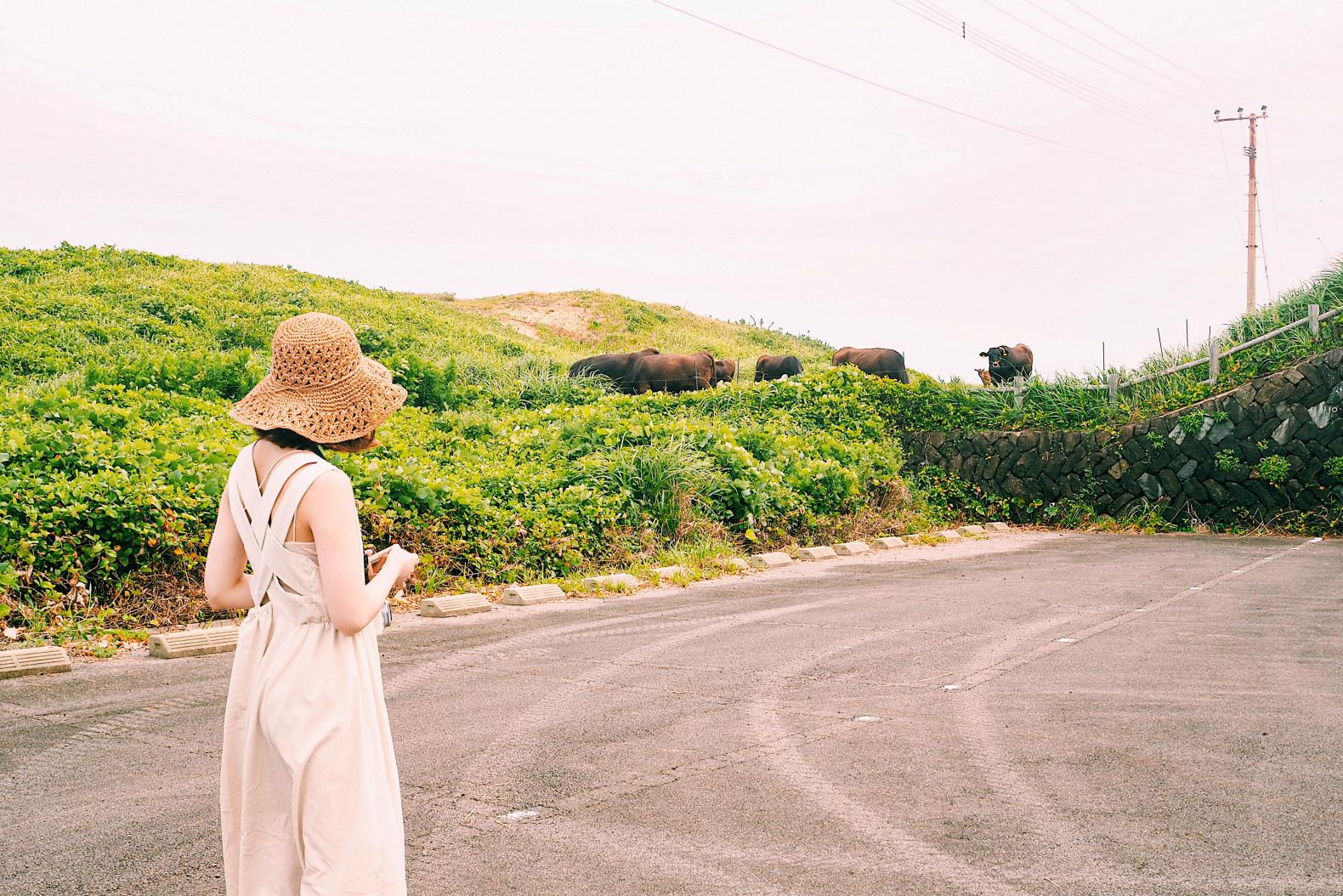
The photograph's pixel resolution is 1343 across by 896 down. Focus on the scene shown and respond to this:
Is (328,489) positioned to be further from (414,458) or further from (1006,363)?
(1006,363)

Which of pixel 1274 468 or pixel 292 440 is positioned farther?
pixel 1274 468

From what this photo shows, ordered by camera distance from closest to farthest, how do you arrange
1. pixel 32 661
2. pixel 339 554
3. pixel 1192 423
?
pixel 339 554 → pixel 32 661 → pixel 1192 423

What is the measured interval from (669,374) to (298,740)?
25325mm

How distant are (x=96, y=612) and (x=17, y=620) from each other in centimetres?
54

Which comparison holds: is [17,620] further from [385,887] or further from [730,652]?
[385,887]

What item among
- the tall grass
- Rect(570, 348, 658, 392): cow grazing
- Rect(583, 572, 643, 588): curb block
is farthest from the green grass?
Rect(583, 572, 643, 588): curb block

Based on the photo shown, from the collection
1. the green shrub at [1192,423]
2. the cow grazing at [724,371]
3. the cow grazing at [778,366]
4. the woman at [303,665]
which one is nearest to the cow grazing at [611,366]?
the cow grazing at [724,371]

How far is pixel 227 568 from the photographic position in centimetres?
330

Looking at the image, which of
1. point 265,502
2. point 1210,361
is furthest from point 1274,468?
point 265,502

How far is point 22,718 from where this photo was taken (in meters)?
6.55

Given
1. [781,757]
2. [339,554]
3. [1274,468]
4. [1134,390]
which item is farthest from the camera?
[1134,390]

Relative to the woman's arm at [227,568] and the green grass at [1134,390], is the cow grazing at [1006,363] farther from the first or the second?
the woman's arm at [227,568]

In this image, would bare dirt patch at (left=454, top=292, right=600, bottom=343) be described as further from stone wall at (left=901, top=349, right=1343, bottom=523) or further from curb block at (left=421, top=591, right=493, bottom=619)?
curb block at (left=421, top=591, right=493, bottom=619)

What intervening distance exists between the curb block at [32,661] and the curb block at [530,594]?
4.22 metres
